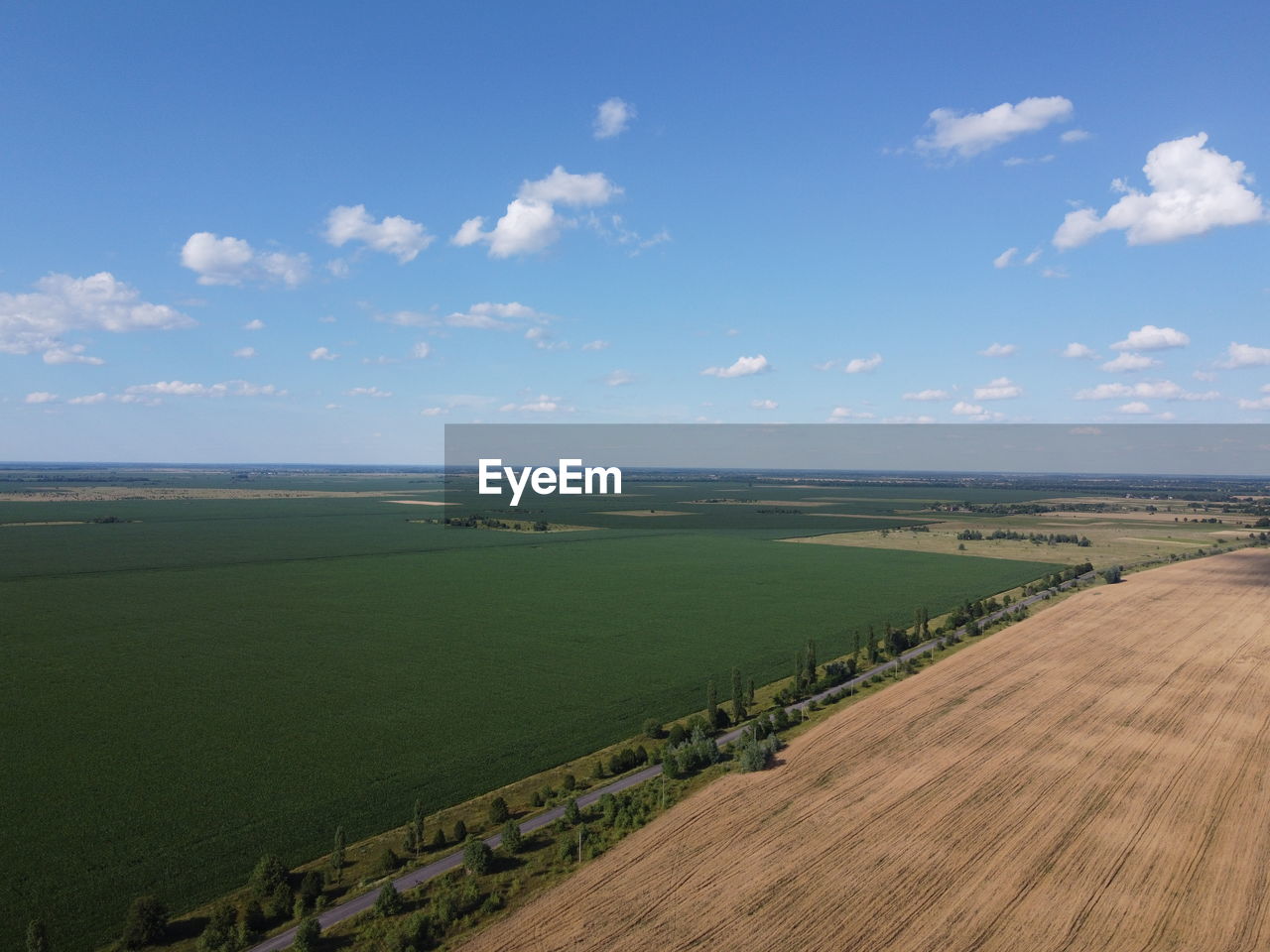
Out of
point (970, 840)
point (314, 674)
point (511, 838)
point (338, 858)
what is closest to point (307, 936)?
point (338, 858)

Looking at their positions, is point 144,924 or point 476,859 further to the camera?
point 476,859

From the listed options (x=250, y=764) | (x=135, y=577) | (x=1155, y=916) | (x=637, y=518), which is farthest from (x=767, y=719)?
(x=637, y=518)

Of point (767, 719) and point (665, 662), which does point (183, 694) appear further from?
point (767, 719)

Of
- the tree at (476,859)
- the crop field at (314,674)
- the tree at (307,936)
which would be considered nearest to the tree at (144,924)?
the crop field at (314,674)

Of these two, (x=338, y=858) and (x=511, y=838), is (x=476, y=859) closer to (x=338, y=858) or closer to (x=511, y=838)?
(x=511, y=838)

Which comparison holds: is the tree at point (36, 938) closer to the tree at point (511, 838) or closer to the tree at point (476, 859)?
the tree at point (476, 859)
